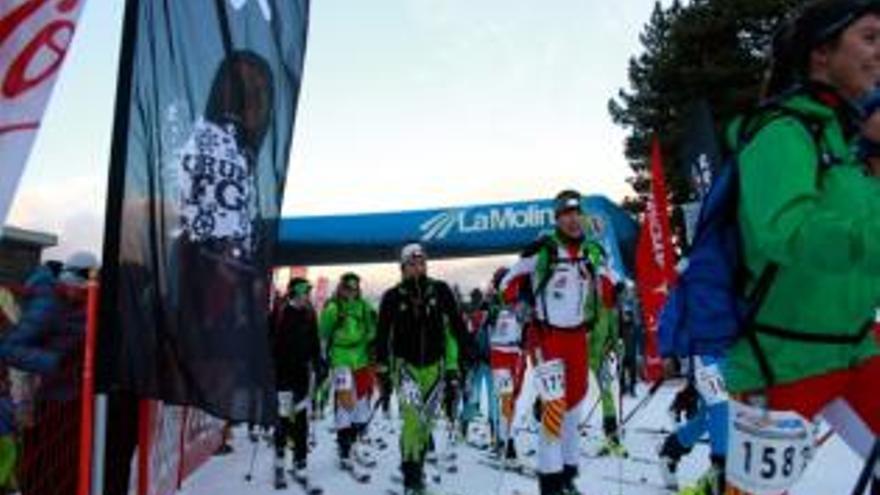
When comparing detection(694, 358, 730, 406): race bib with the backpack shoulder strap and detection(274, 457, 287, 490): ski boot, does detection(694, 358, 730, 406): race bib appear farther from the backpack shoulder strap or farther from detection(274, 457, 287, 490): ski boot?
the backpack shoulder strap

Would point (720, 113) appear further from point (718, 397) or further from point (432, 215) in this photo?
point (718, 397)

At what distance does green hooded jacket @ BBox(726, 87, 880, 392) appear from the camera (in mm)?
3479

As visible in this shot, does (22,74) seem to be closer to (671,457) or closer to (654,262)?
(671,457)

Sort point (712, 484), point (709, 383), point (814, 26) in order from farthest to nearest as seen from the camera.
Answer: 1. point (709, 383)
2. point (712, 484)
3. point (814, 26)

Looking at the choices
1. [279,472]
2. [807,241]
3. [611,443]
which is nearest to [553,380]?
[279,472]

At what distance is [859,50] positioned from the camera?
13.0 feet

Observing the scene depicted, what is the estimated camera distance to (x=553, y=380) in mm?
9555

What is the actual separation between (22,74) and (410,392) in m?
8.22

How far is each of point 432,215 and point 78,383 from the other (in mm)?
28231

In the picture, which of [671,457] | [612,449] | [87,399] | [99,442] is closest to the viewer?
[99,442]

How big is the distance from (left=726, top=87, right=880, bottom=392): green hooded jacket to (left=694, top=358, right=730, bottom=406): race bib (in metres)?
5.34

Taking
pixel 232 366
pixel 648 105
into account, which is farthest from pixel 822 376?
pixel 648 105

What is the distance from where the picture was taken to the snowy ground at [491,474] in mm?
11148

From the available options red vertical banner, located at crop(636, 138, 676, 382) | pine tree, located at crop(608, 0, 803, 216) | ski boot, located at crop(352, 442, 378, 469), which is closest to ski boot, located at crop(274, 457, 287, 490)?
ski boot, located at crop(352, 442, 378, 469)
